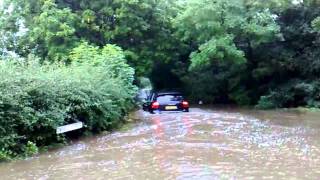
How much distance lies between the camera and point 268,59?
33.9m

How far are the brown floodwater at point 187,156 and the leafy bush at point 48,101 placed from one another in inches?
29.0

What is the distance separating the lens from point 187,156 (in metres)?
12.9

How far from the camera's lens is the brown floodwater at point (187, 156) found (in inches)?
427

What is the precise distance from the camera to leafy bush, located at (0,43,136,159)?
13.7m

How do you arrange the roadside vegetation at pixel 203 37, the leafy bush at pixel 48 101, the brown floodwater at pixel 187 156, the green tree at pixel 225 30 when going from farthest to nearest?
the green tree at pixel 225 30 → the roadside vegetation at pixel 203 37 → the leafy bush at pixel 48 101 → the brown floodwater at pixel 187 156

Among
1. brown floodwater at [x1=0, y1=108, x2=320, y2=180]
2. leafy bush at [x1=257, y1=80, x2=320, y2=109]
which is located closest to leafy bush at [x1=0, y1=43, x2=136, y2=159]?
brown floodwater at [x1=0, y1=108, x2=320, y2=180]

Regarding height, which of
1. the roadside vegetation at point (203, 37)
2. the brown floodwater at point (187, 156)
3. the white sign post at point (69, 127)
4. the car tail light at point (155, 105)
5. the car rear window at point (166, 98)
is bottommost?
the brown floodwater at point (187, 156)

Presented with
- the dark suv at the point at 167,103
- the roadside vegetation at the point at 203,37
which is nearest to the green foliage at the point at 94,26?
the roadside vegetation at the point at 203,37

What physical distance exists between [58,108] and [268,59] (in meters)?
21.1

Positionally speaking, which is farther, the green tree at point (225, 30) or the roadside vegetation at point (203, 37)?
the green tree at point (225, 30)

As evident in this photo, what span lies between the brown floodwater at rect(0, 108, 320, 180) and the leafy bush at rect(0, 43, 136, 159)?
74 centimetres

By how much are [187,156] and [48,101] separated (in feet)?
15.8

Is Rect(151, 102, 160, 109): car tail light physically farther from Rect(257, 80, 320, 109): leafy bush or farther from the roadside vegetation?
Rect(257, 80, 320, 109): leafy bush

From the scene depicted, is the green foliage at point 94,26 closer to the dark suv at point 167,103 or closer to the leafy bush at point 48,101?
the dark suv at point 167,103
